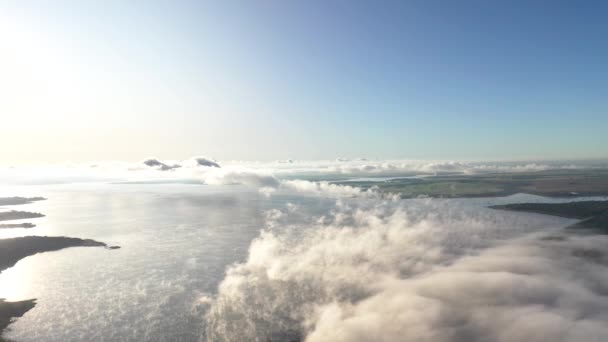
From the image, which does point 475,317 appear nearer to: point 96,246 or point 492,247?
point 492,247

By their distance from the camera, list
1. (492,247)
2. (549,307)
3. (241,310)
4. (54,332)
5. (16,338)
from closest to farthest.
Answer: (16,338) → (54,332) → (241,310) → (549,307) → (492,247)

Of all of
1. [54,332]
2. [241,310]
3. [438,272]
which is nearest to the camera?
[54,332]

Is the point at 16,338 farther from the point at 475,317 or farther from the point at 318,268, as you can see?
the point at 475,317

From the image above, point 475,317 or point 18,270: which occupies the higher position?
point 18,270

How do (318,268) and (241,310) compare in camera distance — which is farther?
(318,268)

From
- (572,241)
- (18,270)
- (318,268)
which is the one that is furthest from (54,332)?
(572,241)

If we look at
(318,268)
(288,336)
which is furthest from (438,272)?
(288,336)

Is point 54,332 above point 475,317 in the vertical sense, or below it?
above

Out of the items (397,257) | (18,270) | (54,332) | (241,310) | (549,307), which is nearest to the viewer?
(54,332)

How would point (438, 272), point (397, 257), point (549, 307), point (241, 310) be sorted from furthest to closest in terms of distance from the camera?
1. point (397, 257)
2. point (438, 272)
3. point (549, 307)
4. point (241, 310)
